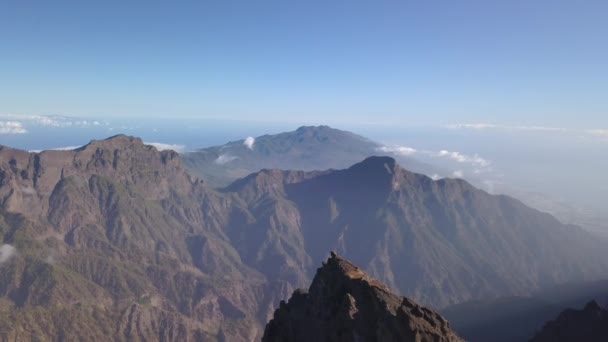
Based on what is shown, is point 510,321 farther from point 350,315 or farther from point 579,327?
point 350,315

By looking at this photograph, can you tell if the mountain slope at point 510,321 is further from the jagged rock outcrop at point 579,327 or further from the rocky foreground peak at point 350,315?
the rocky foreground peak at point 350,315

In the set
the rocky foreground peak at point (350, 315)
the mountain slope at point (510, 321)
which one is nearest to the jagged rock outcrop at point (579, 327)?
the mountain slope at point (510, 321)

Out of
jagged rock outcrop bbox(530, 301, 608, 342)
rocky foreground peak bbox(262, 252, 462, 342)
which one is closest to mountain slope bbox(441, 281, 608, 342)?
jagged rock outcrop bbox(530, 301, 608, 342)

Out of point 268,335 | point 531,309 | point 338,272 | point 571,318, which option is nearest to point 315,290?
point 338,272

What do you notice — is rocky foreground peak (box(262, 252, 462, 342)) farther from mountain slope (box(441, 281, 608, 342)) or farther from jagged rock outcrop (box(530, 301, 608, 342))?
Result: mountain slope (box(441, 281, 608, 342))

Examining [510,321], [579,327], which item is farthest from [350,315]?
[510,321]

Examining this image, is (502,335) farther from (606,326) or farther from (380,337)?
(380,337)
